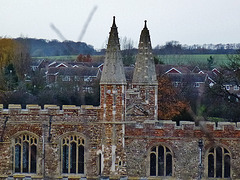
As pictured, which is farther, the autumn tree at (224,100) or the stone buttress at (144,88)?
the autumn tree at (224,100)

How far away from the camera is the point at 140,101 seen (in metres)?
20.8

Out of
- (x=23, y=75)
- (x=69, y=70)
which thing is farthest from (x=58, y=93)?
(x=23, y=75)

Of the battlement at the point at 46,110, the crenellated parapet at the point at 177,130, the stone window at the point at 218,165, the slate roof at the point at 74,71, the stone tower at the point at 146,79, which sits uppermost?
the slate roof at the point at 74,71

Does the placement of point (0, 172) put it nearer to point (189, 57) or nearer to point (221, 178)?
point (221, 178)

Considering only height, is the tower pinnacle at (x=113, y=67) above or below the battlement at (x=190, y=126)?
above

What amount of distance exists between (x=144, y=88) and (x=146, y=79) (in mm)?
434

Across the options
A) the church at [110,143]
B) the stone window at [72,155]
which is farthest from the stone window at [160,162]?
the stone window at [72,155]

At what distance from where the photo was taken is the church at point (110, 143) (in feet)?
56.1

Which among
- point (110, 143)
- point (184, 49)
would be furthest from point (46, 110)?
point (184, 49)

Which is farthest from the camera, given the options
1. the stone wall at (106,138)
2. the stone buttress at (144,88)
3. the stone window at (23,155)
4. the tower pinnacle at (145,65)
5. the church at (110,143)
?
the tower pinnacle at (145,65)

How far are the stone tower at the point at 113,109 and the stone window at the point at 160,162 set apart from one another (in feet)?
4.62

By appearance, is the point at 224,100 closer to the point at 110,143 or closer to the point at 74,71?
the point at 74,71

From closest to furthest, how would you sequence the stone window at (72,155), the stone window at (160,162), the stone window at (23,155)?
the stone window at (160,162), the stone window at (72,155), the stone window at (23,155)

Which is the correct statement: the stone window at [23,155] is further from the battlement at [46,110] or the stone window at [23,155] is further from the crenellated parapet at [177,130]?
the crenellated parapet at [177,130]
